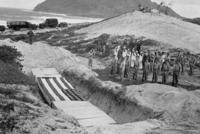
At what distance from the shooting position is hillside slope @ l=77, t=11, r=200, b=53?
4291 centimetres

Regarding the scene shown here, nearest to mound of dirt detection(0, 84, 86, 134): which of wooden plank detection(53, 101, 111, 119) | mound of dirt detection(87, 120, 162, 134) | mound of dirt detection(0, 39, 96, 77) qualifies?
mound of dirt detection(87, 120, 162, 134)

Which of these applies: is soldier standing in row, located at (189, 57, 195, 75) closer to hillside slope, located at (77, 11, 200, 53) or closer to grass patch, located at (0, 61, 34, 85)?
hillside slope, located at (77, 11, 200, 53)

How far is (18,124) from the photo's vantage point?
9133 millimetres

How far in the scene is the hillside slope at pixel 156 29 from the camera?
141ft

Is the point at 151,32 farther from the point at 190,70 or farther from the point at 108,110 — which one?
the point at 108,110

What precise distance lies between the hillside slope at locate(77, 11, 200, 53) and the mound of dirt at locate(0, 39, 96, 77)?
43.1 feet

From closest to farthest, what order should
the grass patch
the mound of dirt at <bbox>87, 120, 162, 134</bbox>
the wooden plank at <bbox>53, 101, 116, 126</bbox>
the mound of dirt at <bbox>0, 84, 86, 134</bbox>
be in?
the mound of dirt at <bbox>0, 84, 86, 134</bbox>, the mound of dirt at <bbox>87, 120, 162, 134</bbox>, the wooden plank at <bbox>53, 101, 116, 126</bbox>, the grass patch

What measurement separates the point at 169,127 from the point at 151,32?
34345mm

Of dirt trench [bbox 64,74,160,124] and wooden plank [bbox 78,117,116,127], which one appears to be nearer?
wooden plank [bbox 78,117,116,127]

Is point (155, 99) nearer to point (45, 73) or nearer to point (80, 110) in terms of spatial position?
point (80, 110)

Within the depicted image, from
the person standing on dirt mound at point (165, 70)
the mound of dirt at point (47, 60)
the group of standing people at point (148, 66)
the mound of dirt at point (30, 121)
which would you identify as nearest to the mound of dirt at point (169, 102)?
the person standing on dirt mound at point (165, 70)

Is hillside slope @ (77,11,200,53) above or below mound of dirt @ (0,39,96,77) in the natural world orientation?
above

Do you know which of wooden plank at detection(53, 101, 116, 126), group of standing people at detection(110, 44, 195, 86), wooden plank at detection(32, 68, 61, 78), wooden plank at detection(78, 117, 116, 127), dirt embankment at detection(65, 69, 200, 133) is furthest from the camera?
wooden plank at detection(32, 68, 61, 78)

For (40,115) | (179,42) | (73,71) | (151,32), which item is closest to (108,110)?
(73,71)
